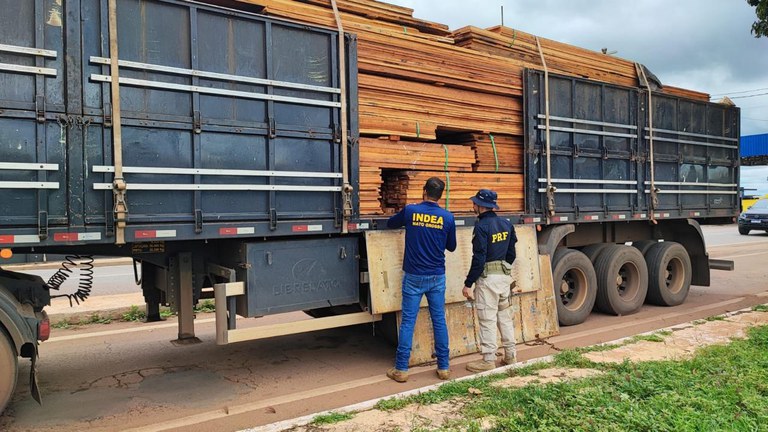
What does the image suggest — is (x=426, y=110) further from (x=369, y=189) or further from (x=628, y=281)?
(x=628, y=281)

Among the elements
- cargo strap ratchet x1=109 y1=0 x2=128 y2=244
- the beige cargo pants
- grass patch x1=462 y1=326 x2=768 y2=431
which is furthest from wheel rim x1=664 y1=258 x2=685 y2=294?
cargo strap ratchet x1=109 y1=0 x2=128 y2=244

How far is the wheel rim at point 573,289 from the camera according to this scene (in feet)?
25.8

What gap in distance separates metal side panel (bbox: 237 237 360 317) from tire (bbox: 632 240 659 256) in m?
5.46

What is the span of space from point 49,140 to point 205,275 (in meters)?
1.92

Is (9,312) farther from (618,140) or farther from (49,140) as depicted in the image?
(618,140)

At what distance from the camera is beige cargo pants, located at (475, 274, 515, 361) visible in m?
5.62

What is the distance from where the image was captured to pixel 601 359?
5.58 meters

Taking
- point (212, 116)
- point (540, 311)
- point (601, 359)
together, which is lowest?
point (601, 359)

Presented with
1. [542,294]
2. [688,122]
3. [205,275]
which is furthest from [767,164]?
[205,275]

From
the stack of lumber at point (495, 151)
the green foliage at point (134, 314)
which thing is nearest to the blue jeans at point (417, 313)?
the stack of lumber at point (495, 151)

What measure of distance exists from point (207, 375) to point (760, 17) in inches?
437

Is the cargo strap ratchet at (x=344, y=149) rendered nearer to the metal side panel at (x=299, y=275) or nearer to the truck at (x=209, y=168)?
the truck at (x=209, y=168)

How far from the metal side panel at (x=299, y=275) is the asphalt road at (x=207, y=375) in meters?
0.77

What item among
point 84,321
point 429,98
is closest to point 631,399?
point 429,98
